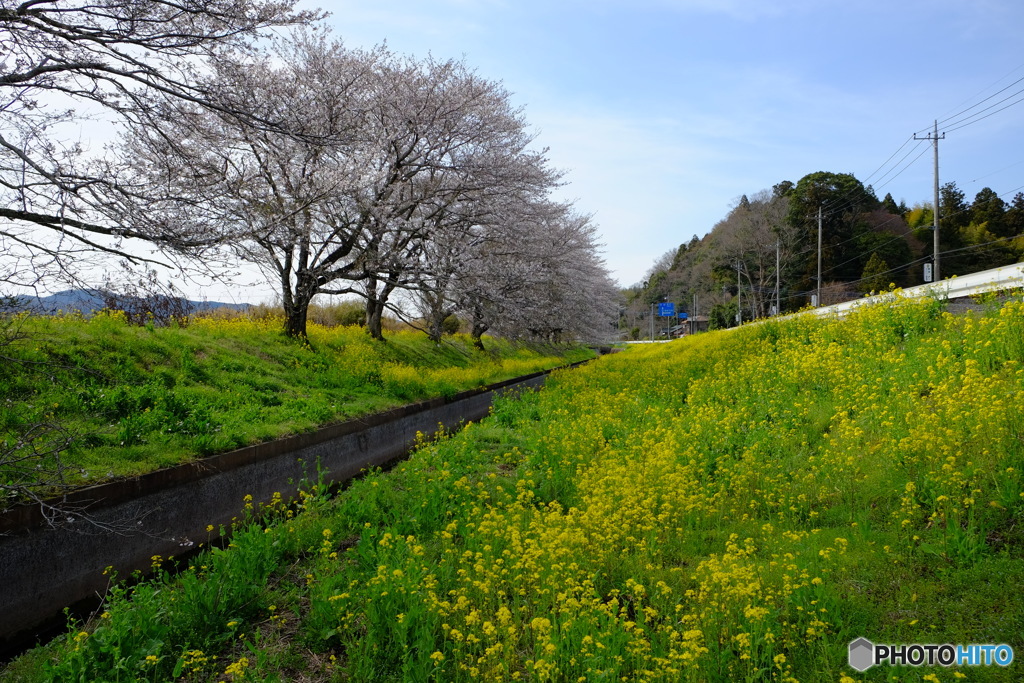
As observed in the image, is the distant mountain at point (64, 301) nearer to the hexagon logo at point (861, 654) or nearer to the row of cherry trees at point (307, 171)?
the row of cherry trees at point (307, 171)

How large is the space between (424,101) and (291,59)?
3.55m

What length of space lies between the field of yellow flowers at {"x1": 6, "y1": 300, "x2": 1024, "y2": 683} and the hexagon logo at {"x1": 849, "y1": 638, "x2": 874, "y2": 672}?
49 mm

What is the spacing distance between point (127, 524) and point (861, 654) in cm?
614

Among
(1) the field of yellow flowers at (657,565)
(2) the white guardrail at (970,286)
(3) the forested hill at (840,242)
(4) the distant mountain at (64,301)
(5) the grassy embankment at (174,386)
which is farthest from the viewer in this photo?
(3) the forested hill at (840,242)

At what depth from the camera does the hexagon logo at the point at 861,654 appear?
315 centimetres

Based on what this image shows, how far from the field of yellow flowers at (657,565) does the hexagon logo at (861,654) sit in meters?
0.05

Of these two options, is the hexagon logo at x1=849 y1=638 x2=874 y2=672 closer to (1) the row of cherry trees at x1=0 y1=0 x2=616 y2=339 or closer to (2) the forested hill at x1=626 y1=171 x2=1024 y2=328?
(1) the row of cherry trees at x1=0 y1=0 x2=616 y2=339

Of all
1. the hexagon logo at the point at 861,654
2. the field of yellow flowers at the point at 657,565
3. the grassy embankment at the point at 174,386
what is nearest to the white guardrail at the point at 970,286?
the field of yellow flowers at the point at 657,565

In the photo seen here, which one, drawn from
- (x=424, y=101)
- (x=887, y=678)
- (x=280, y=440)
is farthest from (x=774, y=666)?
(x=424, y=101)

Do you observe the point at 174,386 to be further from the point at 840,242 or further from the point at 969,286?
the point at 840,242

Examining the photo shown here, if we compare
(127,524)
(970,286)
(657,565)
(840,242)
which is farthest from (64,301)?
(840,242)

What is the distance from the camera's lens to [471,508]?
5918mm

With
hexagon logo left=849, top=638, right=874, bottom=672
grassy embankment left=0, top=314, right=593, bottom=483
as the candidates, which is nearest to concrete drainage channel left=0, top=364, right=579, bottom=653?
grassy embankment left=0, top=314, right=593, bottom=483

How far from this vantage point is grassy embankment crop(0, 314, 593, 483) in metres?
6.37
